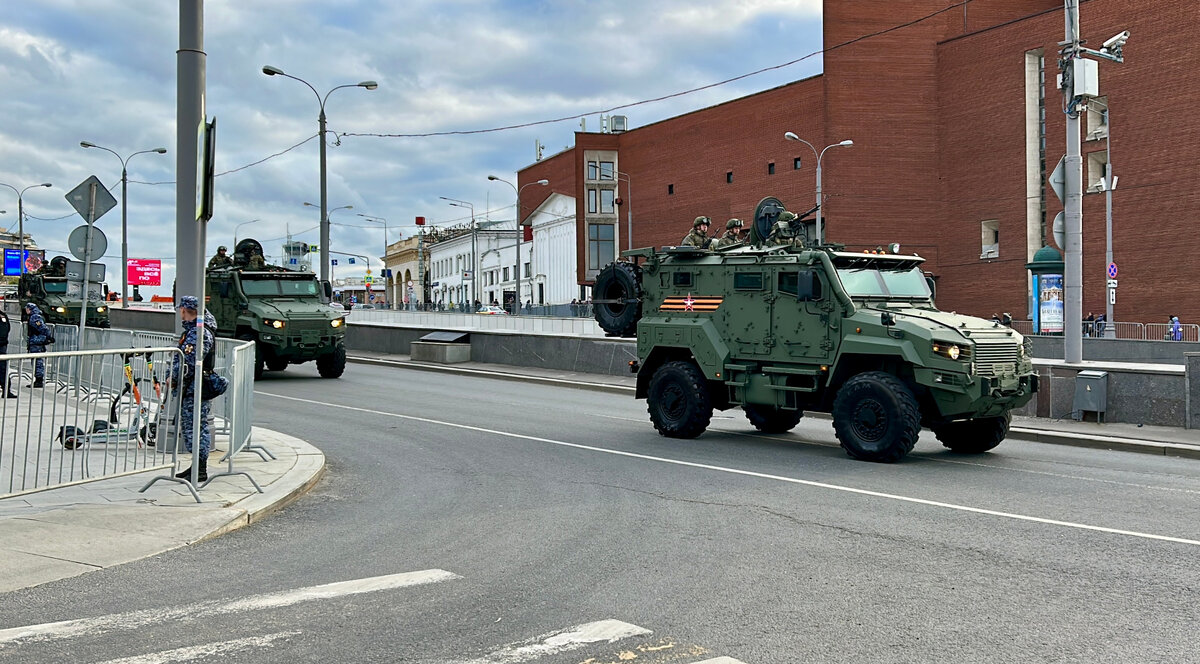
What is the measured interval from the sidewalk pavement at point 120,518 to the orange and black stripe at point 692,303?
5.60m

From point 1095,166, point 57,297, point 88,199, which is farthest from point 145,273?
point 88,199

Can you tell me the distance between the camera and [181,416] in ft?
31.2

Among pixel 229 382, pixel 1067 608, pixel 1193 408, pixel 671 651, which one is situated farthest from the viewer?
pixel 1193 408

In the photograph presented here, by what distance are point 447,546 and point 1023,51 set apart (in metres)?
55.5

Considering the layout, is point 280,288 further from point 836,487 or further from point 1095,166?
point 1095,166

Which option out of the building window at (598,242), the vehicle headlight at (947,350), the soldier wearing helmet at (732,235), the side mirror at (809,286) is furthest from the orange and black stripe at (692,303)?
the building window at (598,242)

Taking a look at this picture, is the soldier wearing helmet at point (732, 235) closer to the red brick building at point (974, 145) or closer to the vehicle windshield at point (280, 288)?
the vehicle windshield at point (280, 288)

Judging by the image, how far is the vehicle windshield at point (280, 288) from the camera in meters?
24.6

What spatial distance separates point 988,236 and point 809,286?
4970 centimetres

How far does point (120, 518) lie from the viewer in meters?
8.16

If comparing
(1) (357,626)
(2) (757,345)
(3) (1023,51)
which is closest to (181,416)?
(1) (357,626)

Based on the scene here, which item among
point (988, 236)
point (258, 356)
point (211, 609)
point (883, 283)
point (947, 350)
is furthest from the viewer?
point (988, 236)

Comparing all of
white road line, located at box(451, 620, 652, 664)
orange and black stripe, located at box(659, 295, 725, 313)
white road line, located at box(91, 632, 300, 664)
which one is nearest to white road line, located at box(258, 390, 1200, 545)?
orange and black stripe, located at box(659, 295, 725, 313)

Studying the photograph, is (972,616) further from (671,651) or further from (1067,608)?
(671,651)
